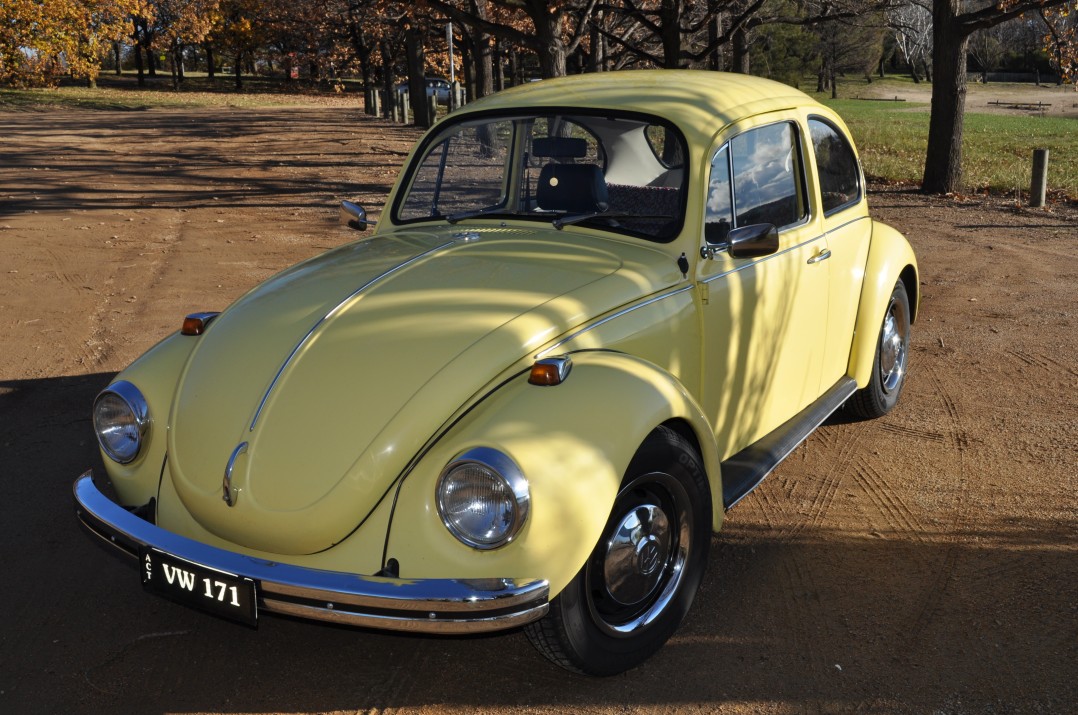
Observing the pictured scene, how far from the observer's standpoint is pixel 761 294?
4293 mm

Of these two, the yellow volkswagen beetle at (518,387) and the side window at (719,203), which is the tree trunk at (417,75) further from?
the side window at (719,203)

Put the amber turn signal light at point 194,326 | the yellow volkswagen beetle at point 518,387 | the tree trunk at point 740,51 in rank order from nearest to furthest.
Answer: the yellow volkswagen beetle at point 518,387 → the amber turn signal light at point 194,326 → the tree trunk at point 740,51

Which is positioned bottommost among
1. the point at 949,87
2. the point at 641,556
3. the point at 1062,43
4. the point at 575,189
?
the point at 641,556

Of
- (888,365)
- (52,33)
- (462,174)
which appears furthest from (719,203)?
(52,33)

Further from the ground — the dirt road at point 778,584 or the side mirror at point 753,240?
the side mirror at point 753,240

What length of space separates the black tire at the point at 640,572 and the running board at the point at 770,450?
300mm

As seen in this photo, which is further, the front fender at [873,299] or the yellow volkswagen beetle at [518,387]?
the front fender at [873,299]

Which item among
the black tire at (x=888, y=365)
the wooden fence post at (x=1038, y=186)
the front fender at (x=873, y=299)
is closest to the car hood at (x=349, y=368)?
the front fender at (x=873, y=299)

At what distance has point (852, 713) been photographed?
10.5ft

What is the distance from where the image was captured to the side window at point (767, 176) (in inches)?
170

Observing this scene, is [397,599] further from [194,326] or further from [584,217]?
[584,217]

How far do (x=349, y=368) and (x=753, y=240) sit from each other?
1.63m

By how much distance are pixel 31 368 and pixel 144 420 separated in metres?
3.76

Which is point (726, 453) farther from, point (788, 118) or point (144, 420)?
point (144, 420)
